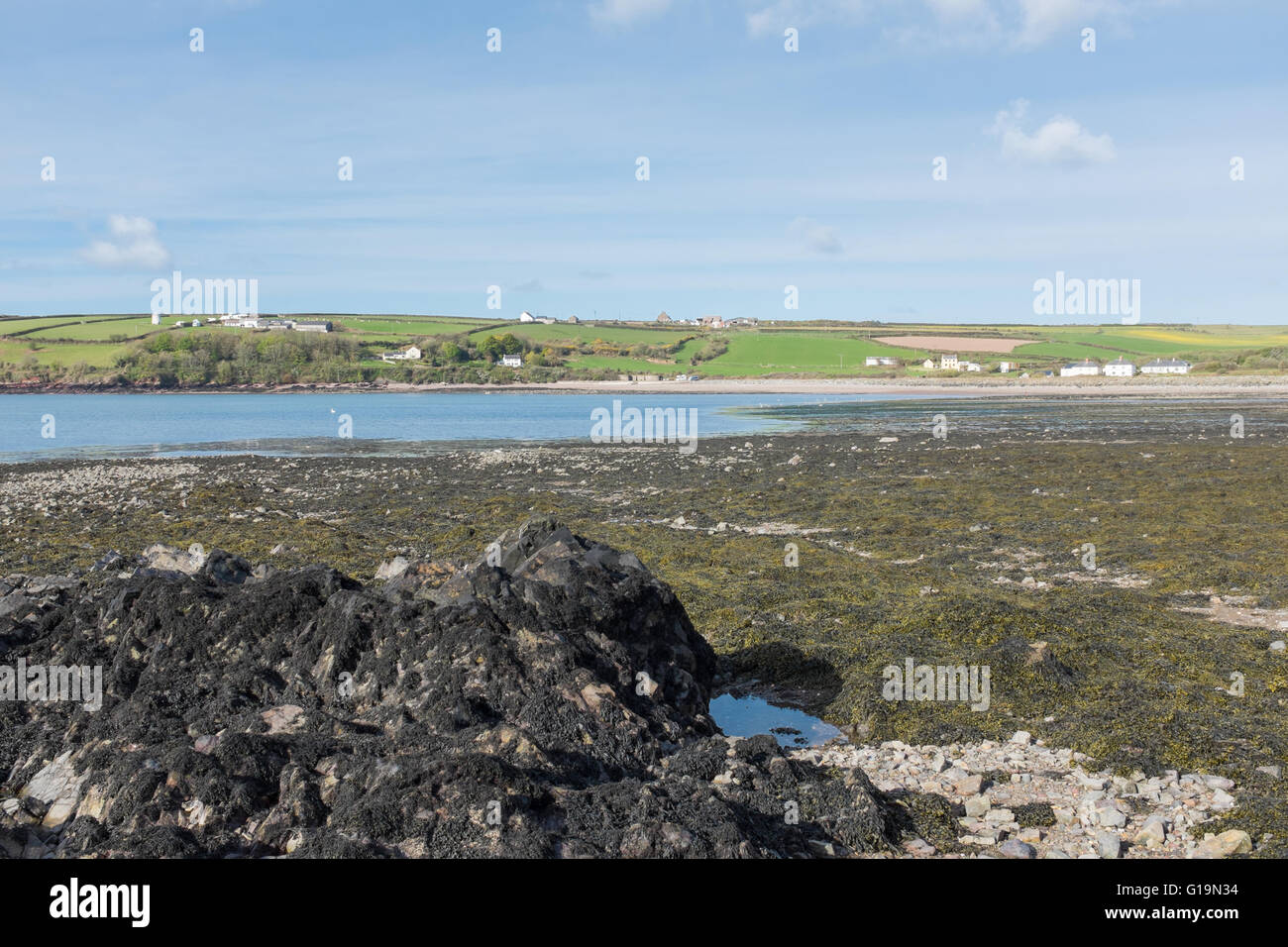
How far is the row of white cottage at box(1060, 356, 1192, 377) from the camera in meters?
125

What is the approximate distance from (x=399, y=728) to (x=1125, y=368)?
446ft

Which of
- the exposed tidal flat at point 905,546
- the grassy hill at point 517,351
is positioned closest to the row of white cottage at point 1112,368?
the grassy hill at point 517,351

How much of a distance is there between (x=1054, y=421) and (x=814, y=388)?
59338 millimetres

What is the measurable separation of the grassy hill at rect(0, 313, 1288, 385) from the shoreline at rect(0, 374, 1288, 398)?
2391mm

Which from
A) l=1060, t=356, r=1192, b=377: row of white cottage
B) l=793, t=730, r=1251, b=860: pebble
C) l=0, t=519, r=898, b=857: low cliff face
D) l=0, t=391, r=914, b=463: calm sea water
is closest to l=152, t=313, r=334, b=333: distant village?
l=0, t=391, r=914, b=463: calm sea water

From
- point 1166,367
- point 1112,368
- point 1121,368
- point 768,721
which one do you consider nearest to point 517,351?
point 1112,368

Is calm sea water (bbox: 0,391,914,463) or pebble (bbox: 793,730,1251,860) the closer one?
pebble (bbox: 793,730,1251,860)

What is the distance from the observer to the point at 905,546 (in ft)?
58.9

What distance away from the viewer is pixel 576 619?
8.61 m

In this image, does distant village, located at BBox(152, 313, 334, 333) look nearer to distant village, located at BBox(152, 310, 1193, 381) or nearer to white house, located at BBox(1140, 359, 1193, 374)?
distant village, located at BBox(152, 310, 1193, 381)

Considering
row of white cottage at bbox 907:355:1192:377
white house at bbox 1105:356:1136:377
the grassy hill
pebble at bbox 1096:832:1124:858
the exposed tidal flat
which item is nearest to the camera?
pebble at bbox 1096:832:1124:858

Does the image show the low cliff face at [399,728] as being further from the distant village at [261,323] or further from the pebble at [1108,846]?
the distant village at [261,323]
